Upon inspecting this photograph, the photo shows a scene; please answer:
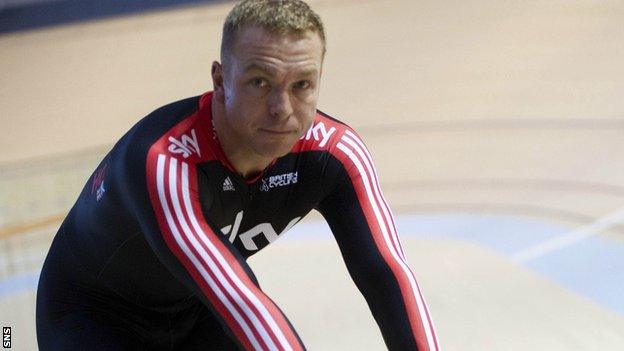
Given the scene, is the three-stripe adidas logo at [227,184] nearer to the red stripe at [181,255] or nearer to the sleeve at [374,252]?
the red stripe at [181,255]

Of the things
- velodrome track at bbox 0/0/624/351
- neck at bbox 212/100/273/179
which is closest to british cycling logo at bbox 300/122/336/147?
neck at bbox 212/100/273/179

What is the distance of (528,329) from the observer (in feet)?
15.2

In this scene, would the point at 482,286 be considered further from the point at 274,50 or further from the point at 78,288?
the point at 274,50

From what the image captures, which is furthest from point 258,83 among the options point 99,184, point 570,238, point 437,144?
point 437,144

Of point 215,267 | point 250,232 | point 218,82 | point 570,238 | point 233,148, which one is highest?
point 218,82

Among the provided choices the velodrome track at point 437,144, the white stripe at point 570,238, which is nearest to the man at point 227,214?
the velodrome track at point 437,144

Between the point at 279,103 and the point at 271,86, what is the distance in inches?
1.4

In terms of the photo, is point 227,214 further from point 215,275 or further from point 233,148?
point 215,275

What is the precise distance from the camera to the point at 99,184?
2.25m

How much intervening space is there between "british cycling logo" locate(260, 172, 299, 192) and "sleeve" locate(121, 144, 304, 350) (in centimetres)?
20

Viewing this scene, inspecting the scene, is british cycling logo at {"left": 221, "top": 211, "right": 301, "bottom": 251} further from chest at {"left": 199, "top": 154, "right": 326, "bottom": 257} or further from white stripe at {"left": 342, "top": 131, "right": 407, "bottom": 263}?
white stripe at {"left": 342, "top": 131, "right": 407, "bottom": 263}

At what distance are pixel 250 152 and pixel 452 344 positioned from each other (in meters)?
2.75

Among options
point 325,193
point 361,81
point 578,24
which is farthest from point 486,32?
point 325,193

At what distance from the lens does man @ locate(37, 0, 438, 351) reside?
183 cm
